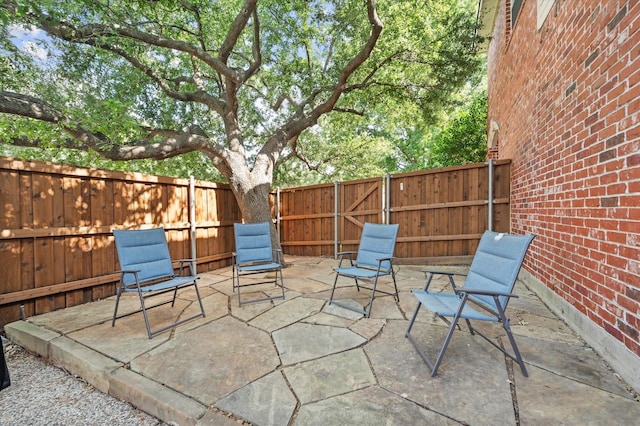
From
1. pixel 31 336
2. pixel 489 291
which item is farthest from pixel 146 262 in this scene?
pixel 489 291

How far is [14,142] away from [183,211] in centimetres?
259

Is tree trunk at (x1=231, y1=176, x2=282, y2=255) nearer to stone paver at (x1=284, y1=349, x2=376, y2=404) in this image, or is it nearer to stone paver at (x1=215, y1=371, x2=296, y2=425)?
stone paver at (x1=284, y1=349, x2=376, y2=404)

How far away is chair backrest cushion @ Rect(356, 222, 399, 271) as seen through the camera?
132 inches

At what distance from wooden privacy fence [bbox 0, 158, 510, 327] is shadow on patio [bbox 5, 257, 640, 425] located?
1.77ft

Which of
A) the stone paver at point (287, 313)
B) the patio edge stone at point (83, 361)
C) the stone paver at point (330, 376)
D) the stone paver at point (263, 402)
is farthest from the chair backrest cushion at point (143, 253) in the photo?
the stone paver at point (330, 376)

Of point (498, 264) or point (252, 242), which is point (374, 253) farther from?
point (252, 242)

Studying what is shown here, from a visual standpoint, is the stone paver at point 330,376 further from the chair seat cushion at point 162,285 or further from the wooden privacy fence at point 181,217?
the wooden privacy fence at point 181,217

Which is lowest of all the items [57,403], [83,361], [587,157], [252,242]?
[57,403]

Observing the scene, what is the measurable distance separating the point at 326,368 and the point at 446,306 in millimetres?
990

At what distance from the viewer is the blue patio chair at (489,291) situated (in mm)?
1754

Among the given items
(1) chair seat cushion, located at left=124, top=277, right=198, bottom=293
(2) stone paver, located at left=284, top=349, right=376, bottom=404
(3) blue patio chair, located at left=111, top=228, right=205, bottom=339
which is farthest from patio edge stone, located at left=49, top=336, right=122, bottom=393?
(2) stone paver, located at left=284, top=349, right=376, bottom=404

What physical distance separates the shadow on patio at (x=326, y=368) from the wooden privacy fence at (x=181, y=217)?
Result: 54 centimetres

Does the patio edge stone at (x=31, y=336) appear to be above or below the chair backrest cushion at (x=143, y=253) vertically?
below

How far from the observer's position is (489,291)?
1759 mm
